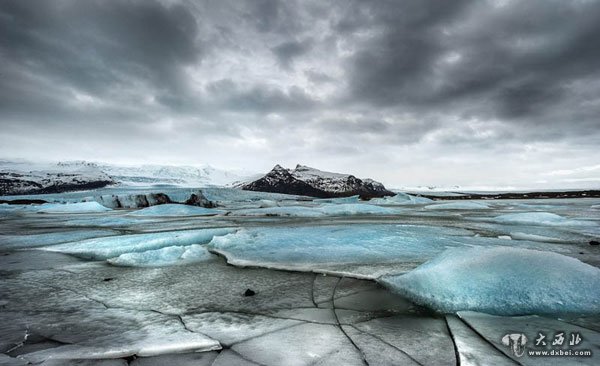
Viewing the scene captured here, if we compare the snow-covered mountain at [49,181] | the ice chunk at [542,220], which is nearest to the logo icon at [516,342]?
the ice chunk at [542,220]

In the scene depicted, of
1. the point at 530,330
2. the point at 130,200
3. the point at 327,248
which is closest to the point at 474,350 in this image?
the point at 530,330

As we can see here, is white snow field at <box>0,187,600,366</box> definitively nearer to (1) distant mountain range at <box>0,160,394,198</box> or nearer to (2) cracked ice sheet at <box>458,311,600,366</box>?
(2) cracked ice sheet at <box>458,311,600,366</box>

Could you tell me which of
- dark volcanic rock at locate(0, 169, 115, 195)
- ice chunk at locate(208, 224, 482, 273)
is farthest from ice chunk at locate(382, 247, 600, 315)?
dark volcanic rock at locate(0, 169, 115, 195)

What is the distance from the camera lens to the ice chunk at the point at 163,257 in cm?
455

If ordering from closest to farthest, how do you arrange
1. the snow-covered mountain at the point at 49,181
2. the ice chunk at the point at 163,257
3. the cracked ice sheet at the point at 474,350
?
the cracked ice sheet at the point at 474,350
the ice chunk at the point at 163,257
the snow-covered mountain at the point at 49,181

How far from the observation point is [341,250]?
508 centimetres

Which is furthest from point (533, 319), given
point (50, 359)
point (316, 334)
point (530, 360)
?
point (50, 359)

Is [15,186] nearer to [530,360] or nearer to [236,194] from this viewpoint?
[236,194]

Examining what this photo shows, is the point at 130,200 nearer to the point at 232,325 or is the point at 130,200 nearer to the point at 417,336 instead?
the point at 232,325

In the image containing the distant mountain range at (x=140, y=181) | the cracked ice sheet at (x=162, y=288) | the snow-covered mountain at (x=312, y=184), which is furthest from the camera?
the snow-covered mountain at (x=312, y=184)

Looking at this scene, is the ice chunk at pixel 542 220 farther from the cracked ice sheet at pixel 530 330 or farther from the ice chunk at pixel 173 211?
the ice chunk at pixel 173 211

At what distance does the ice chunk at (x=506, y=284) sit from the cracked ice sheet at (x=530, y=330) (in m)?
0.12

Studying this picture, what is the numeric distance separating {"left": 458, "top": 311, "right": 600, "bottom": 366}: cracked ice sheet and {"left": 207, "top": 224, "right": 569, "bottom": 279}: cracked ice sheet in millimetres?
1335

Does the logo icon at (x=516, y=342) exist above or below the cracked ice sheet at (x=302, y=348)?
above
